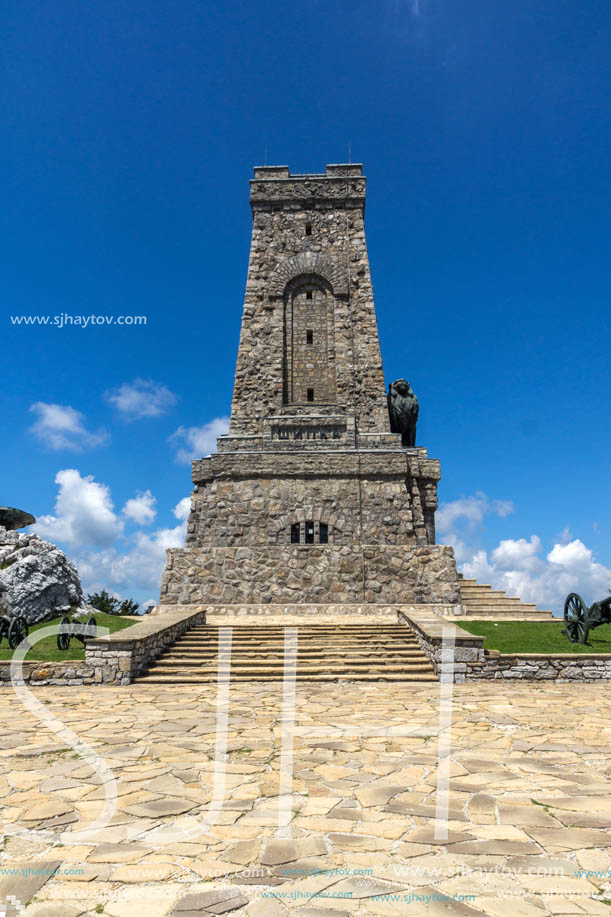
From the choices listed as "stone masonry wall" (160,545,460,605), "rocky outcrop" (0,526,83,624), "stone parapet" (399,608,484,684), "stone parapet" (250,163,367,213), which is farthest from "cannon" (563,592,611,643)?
"stone parapet" (250,163,367,213)

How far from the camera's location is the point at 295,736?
6141 millimetres

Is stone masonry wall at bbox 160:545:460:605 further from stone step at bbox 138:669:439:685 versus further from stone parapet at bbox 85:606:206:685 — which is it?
stone step at bbox 138:669:439:685

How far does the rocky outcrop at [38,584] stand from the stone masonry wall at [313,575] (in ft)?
8.84

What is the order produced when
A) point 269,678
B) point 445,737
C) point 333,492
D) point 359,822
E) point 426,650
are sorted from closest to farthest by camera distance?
point 359,822 < point 445,737 < point 269,678 < point 426,650 < point 333,492

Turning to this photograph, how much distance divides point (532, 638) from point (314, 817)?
879 centimetres

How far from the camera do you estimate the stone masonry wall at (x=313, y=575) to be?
16531 millimetres

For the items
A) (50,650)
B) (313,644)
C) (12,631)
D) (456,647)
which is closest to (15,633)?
(12,631)

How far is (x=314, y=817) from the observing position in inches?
157

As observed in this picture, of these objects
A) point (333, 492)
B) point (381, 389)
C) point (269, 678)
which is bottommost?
point (269, 678)

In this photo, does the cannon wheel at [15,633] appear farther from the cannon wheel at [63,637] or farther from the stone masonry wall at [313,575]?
the stone masonry wall at [313,575]

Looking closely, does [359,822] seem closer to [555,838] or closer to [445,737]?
[555,838]

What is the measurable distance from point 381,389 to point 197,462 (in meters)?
7.27

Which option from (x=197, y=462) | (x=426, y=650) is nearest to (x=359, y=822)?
(x=426, y=650)

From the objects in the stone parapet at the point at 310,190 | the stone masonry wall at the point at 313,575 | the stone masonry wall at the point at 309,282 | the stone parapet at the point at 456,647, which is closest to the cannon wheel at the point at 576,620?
the stone parapet at the point at 456,647
